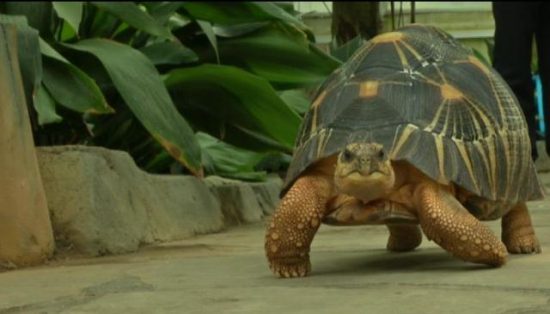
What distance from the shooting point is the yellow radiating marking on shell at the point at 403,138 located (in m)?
3.24

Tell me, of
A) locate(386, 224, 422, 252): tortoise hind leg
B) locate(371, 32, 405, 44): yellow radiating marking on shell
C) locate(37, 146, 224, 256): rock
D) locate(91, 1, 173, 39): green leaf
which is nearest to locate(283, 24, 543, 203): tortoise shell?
locate(371, 32, 405, 44): yellow radiating marking on shell

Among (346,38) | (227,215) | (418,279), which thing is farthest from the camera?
(346,38)

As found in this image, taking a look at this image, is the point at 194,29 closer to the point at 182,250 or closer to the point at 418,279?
the point at 182,250

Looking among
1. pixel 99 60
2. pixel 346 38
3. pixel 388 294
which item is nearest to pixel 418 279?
pixel 388 294

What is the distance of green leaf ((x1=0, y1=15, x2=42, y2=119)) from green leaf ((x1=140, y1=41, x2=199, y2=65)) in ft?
3.93

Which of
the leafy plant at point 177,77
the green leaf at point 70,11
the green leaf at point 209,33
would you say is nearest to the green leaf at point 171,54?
the leafy plant at point 177,77

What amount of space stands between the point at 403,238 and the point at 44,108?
1.49 m

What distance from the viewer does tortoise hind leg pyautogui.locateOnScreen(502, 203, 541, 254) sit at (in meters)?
3.80

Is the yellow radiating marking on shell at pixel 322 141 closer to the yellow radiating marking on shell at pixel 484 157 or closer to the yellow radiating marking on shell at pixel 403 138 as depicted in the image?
the yellow radiating marking on shell at pixel 403 138

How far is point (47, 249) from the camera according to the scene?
4324mm

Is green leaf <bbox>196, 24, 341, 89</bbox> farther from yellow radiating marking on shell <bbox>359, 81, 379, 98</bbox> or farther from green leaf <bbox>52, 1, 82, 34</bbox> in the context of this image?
yellow radiating marking on shell <bbox>359, 81, 379, 98</bbox>

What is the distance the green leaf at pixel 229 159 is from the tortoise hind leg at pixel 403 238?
7.52 feet

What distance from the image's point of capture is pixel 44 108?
4719 mm

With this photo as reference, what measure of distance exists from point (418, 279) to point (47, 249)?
1.60 m
